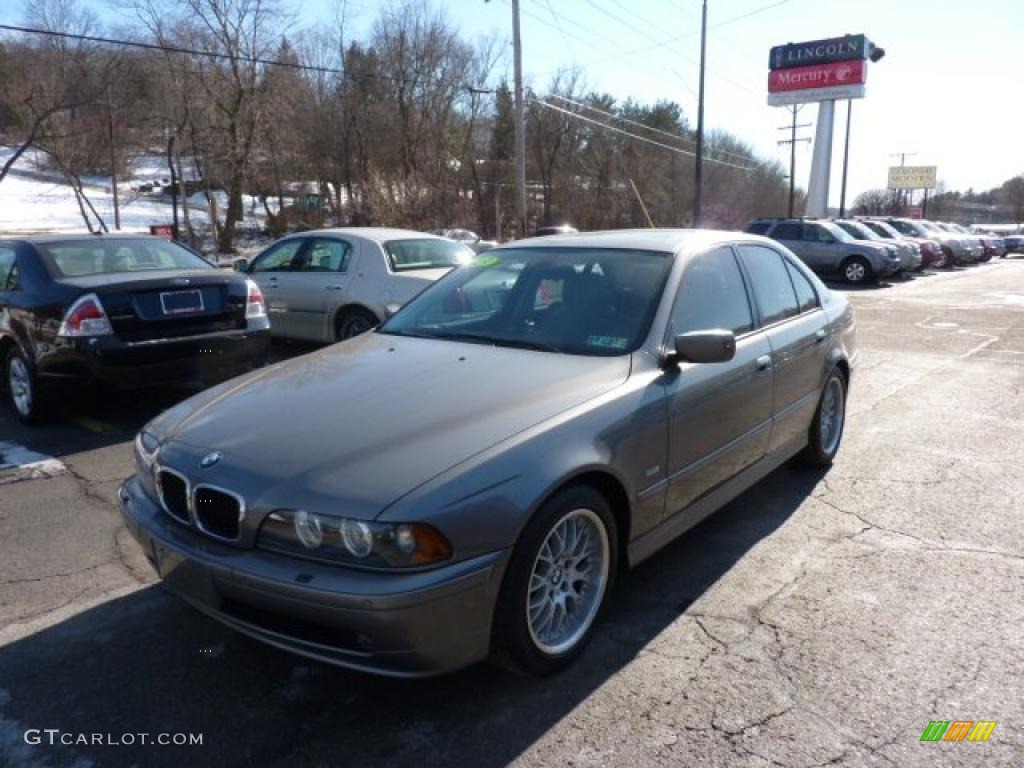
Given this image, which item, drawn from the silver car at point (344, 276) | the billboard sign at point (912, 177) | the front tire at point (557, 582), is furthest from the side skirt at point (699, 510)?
the billboard sign at point (912, 177)

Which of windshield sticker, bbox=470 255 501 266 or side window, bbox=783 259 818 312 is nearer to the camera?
windshield sticker, bbox=470 255 501 266

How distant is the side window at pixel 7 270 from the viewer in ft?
20.7

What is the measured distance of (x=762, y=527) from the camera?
4.23m

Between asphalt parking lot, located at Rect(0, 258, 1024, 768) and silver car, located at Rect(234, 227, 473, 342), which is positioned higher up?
silver car, located at Rect(234, 227, 473, 342)

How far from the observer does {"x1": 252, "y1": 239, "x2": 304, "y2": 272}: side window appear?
30.1 feet

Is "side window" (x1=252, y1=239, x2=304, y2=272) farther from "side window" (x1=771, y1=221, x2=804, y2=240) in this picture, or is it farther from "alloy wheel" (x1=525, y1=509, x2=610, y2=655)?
"side window" (x1=771, y1=221, x2=804, y2=240)

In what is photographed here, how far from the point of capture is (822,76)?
40.4 metres

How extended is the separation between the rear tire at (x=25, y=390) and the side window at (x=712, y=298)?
5050mm

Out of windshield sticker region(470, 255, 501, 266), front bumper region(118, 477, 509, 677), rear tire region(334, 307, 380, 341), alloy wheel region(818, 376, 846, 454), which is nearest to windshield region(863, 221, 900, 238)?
rear tire region(334, 307, 380, 341)

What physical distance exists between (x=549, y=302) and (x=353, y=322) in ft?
16.7

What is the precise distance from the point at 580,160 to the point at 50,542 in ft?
146

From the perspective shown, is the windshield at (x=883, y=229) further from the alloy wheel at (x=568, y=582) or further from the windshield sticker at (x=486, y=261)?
the alloy wheel at (x=568, y=582)

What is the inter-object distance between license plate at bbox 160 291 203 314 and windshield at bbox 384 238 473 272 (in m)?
2.60

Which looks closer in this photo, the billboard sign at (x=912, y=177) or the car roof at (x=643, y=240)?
the car roof at (x=643, y=240)
